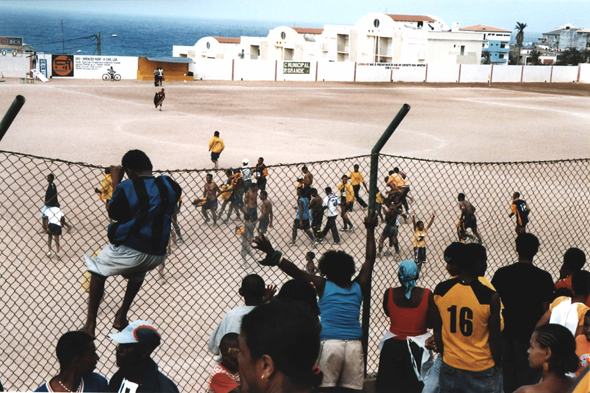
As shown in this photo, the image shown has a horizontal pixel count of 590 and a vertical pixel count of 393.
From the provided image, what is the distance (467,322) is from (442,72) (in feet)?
210

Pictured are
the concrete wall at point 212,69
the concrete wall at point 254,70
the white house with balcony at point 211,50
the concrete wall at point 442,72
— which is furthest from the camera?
the white house with balcony at point 211,50

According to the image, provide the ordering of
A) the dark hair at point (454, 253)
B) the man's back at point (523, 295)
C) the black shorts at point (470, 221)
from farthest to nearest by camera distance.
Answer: the black shorts at point (470, 221), the man's back at point (523, 295), the dark hair at point (454, 253)

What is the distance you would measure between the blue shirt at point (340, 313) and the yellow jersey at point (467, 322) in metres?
0.65

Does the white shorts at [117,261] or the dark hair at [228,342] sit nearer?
the dark hair at [228,342]

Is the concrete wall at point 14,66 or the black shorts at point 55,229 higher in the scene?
the concrete wall at point 14,66

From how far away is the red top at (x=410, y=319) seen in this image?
4.69 meters

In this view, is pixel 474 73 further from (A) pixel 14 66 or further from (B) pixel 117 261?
(B) pixel 117 261

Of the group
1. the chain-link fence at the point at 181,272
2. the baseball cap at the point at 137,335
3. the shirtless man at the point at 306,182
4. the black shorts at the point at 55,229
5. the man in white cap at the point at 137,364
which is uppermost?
the baseball cap at the point at 137,335

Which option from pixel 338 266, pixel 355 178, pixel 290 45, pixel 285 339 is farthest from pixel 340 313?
pixel 290 45

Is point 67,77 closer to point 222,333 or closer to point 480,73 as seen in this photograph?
point 480,73

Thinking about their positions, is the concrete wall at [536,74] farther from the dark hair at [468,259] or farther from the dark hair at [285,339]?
the dark hair at [285,339]

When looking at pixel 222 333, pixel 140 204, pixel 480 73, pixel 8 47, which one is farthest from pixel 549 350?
pixel 480 73

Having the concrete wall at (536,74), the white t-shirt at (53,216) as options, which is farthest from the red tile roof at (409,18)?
the white t-shirt at (53,216)

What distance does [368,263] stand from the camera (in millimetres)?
4922
